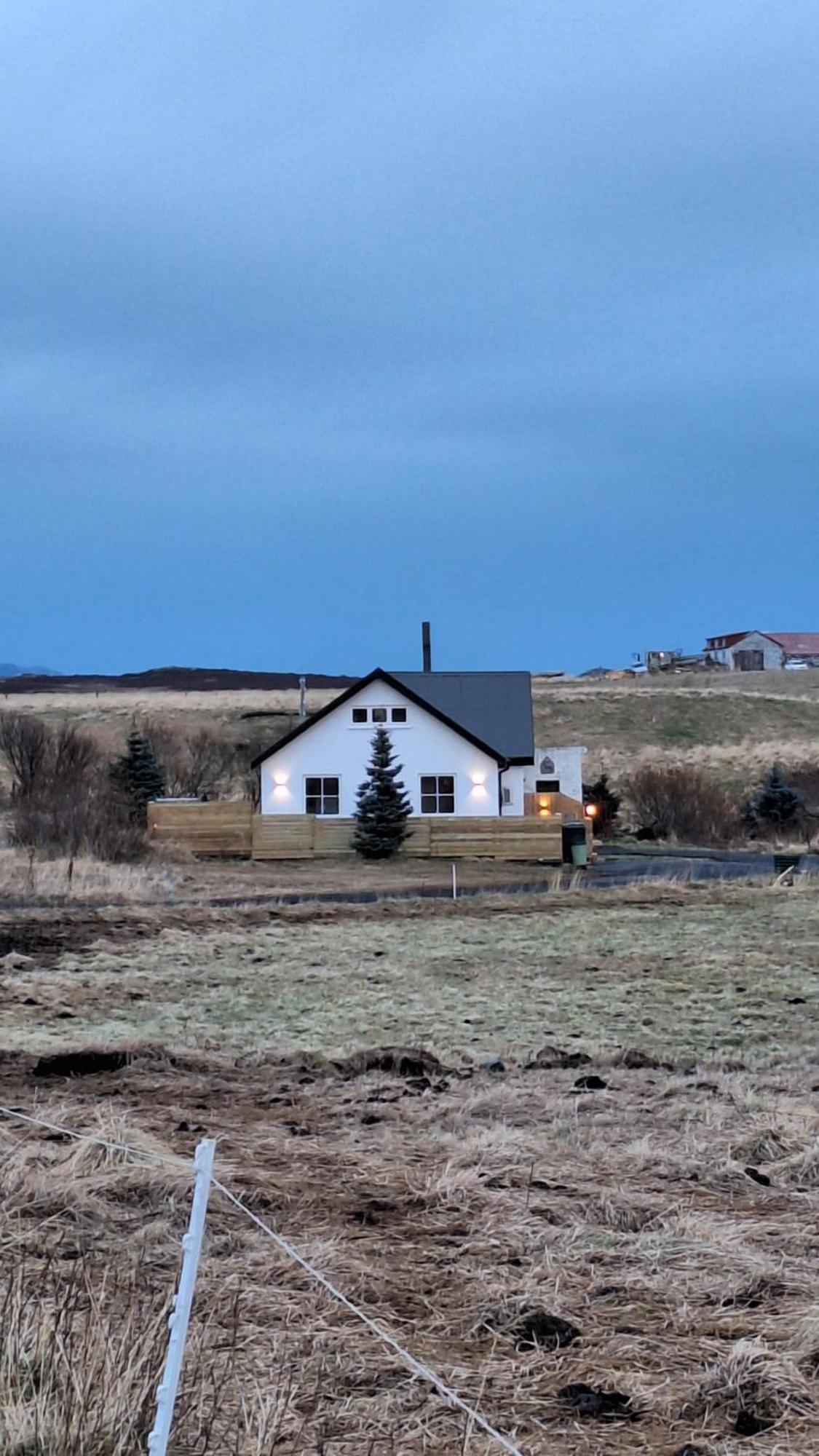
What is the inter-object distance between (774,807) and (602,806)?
5.58 m

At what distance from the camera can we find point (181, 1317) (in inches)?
104

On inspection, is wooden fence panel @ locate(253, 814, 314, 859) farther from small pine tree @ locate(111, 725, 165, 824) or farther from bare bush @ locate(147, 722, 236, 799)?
bare bush @ locate(147, 722, 236, 799)

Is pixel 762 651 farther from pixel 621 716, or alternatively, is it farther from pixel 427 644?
pixel 427 644

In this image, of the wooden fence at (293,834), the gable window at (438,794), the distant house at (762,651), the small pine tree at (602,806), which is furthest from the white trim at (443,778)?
the distant house at (762,651)

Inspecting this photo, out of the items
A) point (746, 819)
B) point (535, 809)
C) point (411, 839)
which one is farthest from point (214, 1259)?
point (746, 819)

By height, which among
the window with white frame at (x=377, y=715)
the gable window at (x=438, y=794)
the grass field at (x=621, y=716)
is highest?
the grass field at (x=621, y=716)

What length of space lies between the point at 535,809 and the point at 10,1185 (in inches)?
1467

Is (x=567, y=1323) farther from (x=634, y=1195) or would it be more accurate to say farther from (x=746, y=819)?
(x=746, y=819)

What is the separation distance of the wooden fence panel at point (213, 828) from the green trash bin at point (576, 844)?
8.51 meters

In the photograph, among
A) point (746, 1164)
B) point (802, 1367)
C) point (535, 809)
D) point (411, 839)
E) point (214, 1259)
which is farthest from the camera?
point (535, 809)

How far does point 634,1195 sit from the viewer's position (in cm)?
556

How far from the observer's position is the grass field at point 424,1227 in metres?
3.47

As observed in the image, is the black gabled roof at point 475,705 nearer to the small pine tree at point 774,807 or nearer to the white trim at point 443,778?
the white trim at point 443,778

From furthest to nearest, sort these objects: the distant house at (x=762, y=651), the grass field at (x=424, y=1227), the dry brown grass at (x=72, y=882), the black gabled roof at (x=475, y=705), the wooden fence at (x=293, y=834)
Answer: the distant house at (x=762, y=651) < the black gabled roof at (x=475, y=705) < the wooden fence at (x=293, y=834) < the dry brown grass at (x=72, y=882) < the grass field at (x=424, y=1227)
